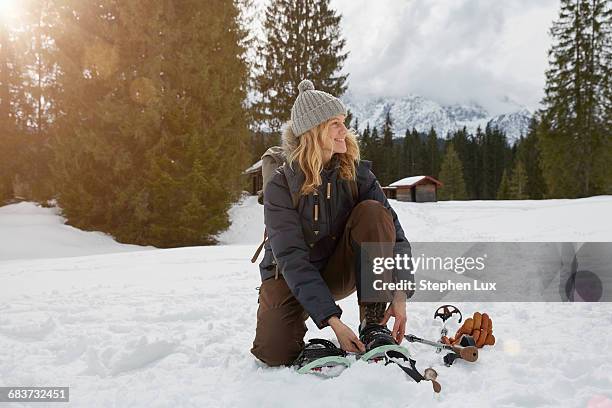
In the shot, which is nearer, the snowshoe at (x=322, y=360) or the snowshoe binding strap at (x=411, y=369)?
the snowshoe binding strap at (x=411, y=369)

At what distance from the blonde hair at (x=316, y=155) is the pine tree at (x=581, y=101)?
32248 mm

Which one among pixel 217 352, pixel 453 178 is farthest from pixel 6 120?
pixel 453 178

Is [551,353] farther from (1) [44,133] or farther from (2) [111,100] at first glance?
(1) [44,133]

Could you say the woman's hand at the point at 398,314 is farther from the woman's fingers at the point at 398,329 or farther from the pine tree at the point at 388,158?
the pine tree at the point at 388,158

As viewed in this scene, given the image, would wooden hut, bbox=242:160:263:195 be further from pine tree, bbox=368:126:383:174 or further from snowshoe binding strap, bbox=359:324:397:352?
pine tree, bbox=368:126:383:174

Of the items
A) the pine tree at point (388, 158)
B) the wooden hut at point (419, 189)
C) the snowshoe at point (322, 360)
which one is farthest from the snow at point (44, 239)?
the pine tree at point (388, 158)

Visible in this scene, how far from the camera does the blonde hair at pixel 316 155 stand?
2.72 meters

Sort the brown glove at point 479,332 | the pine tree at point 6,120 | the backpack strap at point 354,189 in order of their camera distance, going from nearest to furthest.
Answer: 1. the backpack strap at point 354,189
2. the brown glove at point 479,332
3. the pine tree at point 6,120

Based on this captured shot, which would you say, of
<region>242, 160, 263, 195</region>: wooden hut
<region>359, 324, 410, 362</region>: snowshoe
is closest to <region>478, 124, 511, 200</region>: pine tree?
<region>242, 160, 263, 195</region>: wooden hut

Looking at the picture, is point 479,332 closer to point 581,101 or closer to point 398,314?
point 398,314

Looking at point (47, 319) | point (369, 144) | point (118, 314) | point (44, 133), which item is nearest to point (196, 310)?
point (118, 314)

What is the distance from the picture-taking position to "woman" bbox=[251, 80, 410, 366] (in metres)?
2.64

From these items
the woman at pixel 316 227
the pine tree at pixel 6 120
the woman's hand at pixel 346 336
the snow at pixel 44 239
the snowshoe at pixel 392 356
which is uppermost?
the pine tree at pixel 6 120

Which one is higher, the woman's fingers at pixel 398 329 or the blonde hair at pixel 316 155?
the blonde hair at pixel 316 155
